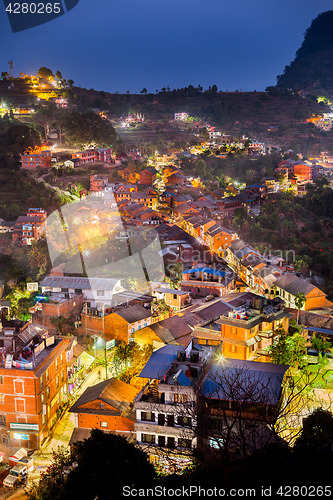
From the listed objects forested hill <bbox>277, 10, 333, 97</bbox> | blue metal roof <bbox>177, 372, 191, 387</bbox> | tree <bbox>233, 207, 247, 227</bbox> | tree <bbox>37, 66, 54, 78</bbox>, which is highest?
forested hill <bbox>277, 10, 333, 97</bbox>

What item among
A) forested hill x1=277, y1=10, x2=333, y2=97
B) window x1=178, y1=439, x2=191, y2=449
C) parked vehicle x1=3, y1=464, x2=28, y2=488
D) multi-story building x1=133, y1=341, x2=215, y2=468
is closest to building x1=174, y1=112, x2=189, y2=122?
forested hill x1=277, y1=10, x2=333, y2=97

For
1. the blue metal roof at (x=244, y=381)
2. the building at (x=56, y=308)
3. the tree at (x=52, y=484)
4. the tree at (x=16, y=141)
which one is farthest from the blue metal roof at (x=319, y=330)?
the tree at (x=16, y=141)

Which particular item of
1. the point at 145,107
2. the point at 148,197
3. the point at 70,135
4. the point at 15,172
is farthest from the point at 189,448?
the point at 145,107

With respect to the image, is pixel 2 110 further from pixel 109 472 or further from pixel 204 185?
pixel 109 472

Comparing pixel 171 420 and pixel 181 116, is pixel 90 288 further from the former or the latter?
pixel 181 116

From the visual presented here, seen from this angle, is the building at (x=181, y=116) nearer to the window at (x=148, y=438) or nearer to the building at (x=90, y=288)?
the building at (x=90, y=288)

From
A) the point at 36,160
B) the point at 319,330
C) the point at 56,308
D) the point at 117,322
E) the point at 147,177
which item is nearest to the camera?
the point at 319,330

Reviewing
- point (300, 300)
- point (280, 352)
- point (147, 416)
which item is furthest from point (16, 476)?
point (300, 300)

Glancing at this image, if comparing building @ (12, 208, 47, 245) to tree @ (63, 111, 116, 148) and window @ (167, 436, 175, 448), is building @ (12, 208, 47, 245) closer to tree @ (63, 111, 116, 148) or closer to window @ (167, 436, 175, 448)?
tree @ (63, 111, 116, 148)
